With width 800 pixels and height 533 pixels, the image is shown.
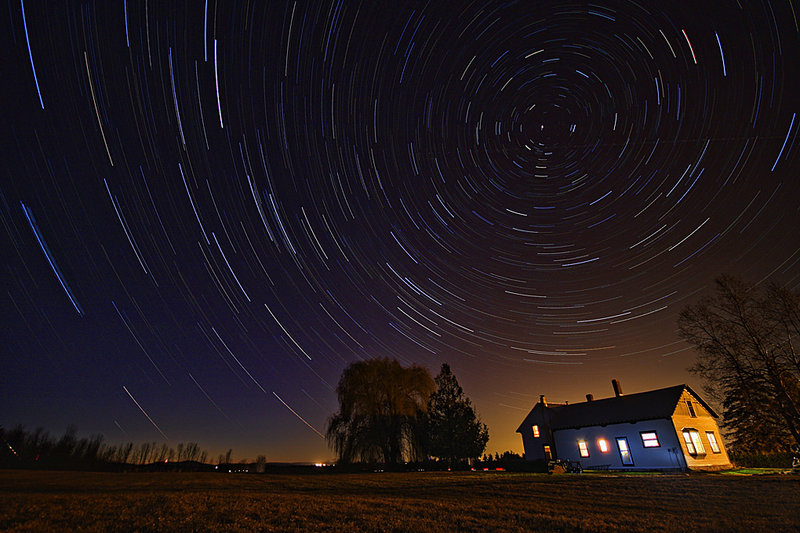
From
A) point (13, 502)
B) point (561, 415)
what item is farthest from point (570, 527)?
point (561, 415)

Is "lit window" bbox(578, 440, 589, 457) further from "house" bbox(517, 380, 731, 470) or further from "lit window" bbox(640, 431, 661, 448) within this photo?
"lit window" bbox(640, 431, 661, 448)

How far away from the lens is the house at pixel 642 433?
1006 inches

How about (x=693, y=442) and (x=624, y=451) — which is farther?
(x=624, y=451)

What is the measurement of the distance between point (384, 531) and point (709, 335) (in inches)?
806

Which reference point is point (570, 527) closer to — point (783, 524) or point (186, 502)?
point (783, 524)

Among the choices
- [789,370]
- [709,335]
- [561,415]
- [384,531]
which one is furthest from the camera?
[561,415]

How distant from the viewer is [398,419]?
31484mm

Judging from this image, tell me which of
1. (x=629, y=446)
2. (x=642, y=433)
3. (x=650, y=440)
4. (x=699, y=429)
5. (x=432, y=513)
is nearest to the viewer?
(x=432, y=513)

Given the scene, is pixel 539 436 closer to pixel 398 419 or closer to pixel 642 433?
pixel 642 433

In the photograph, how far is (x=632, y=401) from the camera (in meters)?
30.5

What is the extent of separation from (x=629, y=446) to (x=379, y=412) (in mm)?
19071

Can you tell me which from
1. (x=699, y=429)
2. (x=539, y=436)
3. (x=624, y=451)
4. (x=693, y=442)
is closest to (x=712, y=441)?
(x=699, y=429)

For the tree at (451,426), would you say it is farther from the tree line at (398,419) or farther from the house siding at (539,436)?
the house siding at (539,436)

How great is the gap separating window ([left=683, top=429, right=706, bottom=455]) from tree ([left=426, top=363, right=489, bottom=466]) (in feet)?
48.7
